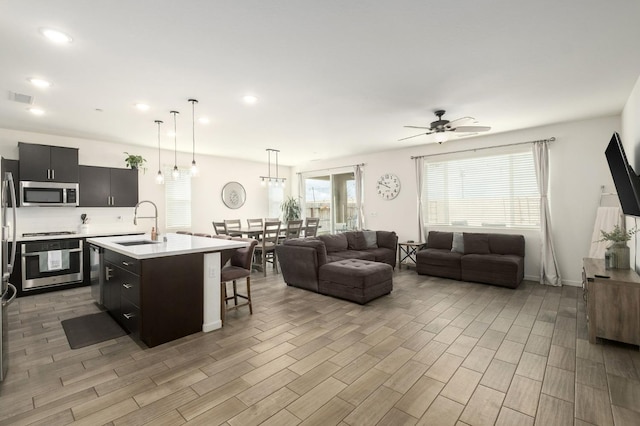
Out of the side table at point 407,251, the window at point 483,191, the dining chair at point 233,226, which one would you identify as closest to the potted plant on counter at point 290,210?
the dining chair at point 233,226

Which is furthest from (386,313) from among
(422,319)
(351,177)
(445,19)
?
(351,177)

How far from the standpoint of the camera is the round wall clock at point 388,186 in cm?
710

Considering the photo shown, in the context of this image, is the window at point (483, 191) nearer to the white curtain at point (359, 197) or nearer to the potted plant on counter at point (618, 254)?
the white curtain at point (359, 197)

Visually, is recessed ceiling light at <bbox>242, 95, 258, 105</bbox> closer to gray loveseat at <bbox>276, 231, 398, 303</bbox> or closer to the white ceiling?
the white ceiling

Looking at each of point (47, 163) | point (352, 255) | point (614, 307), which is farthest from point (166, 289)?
point (614, 307)

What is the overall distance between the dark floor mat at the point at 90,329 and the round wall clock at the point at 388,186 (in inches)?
228

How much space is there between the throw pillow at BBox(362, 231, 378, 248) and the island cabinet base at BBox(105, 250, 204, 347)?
159 inches

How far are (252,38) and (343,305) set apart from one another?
3.30 meters

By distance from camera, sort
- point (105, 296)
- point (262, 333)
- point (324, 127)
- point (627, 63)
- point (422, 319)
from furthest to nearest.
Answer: point (324, 127) < point (105, 296) < point (422, 319) < point (262, 333) < point (627, 63)

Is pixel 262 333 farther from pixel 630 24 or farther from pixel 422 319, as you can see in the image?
pixel 630 24

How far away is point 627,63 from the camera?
9.58 ft

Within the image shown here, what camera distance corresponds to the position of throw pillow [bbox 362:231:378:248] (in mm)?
6539

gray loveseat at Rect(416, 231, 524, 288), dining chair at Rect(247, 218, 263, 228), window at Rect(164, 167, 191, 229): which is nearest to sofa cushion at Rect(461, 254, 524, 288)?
gray loveseat at Rect(416, 231, 524, 288)

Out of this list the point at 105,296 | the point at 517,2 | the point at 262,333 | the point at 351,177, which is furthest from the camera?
the point at 351,177
